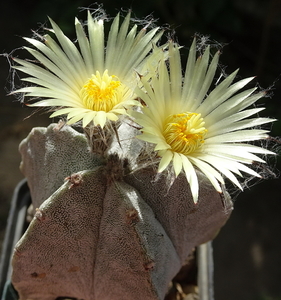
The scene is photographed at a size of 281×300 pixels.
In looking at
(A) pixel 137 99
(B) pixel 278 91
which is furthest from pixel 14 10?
(A) pixel 137 99

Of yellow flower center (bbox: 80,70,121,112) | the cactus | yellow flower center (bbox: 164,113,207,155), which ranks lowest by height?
the cactus

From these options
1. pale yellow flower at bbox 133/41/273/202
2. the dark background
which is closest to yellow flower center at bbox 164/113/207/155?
pale yellow flower at bbox 133/41/273/202

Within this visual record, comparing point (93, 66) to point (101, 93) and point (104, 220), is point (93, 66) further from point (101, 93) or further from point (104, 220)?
point (104, 220)

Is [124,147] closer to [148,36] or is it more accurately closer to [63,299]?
[148,36]

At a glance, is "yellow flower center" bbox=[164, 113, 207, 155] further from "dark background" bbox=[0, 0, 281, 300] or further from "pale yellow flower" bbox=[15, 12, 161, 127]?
"dark background" bbox=[0, 0, 281, 300]

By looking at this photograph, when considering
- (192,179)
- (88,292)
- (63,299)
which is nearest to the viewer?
(192,179)

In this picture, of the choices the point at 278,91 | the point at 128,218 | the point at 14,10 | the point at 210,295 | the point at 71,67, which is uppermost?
the point at 14,10
